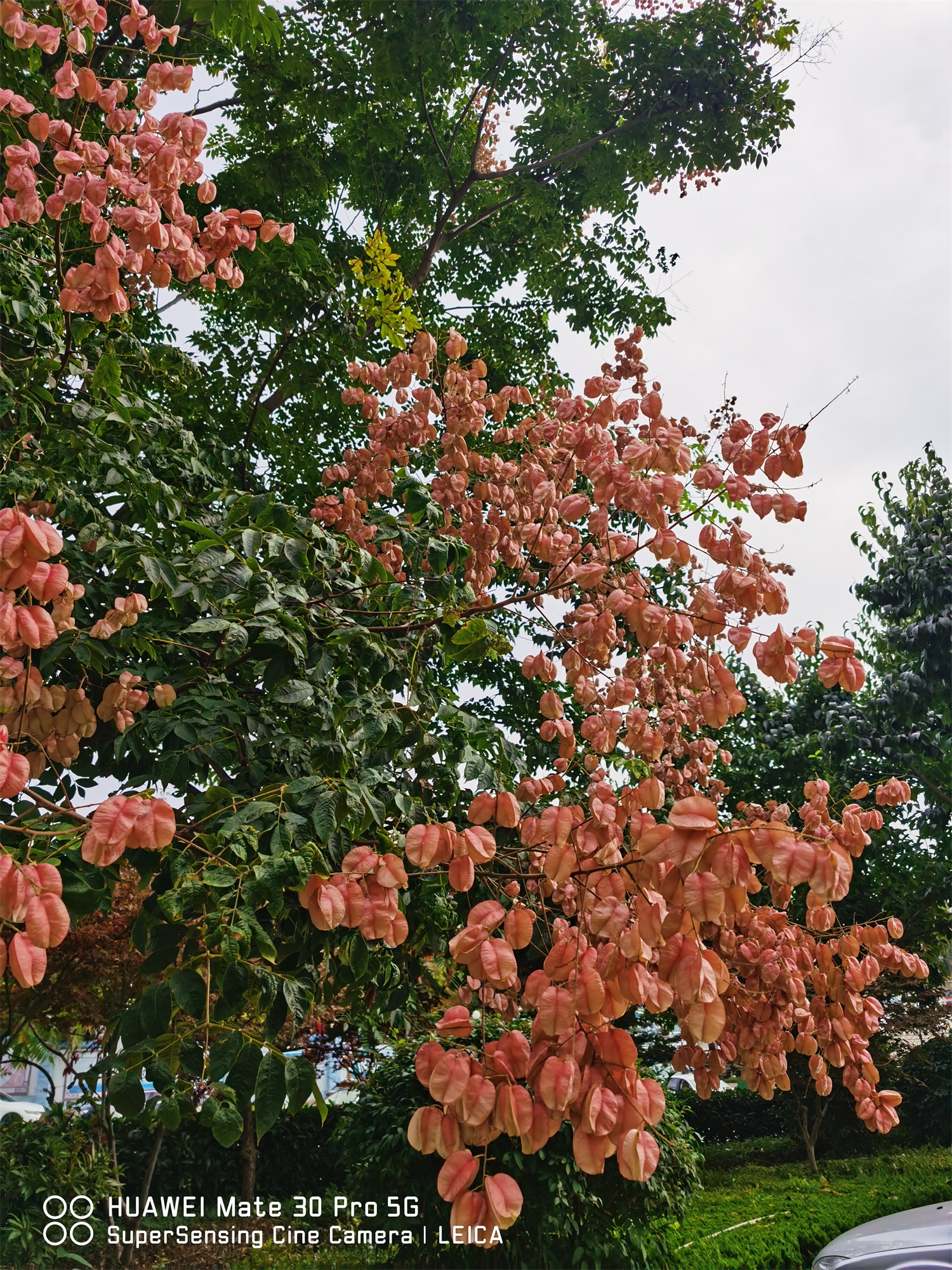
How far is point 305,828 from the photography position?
2059 millimetres

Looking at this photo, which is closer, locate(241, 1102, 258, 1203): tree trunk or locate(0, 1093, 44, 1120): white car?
locate(241, 1102, 258, 1203): tree trunk

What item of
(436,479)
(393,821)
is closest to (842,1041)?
(393,821)

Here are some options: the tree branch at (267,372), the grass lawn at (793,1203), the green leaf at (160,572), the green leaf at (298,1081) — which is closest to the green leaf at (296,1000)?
the green leaf at (298,1081)

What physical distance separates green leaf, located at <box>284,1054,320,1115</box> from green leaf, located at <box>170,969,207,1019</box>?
22 cm

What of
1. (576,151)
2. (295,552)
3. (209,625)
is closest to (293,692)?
(209,625)

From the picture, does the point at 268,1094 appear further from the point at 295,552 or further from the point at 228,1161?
the point at 228,1161

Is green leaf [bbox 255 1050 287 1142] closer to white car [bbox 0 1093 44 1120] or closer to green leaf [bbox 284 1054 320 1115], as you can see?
green leaf [bbox 284 1054 320 1115]

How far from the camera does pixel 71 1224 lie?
18.3 feet

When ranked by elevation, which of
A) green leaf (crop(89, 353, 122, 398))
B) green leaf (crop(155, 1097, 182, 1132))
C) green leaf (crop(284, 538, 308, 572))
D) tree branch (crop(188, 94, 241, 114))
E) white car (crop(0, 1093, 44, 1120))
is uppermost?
tree branch (crop(188, 94, 241, 114))

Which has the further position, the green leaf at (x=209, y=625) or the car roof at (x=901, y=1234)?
the car roof at (x=901, y=1234)

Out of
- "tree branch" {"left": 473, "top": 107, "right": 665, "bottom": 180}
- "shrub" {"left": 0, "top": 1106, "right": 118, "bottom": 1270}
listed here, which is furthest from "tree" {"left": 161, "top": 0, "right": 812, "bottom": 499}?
"shrub" {"left": 0, "top": 1106, "right": 118, "bottom": 1270}

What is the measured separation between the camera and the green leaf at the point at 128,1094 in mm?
1714

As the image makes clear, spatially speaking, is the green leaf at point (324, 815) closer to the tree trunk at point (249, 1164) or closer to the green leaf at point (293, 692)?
the green leaf at point (293, 692)

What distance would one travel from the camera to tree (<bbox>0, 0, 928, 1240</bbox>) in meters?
1.61
